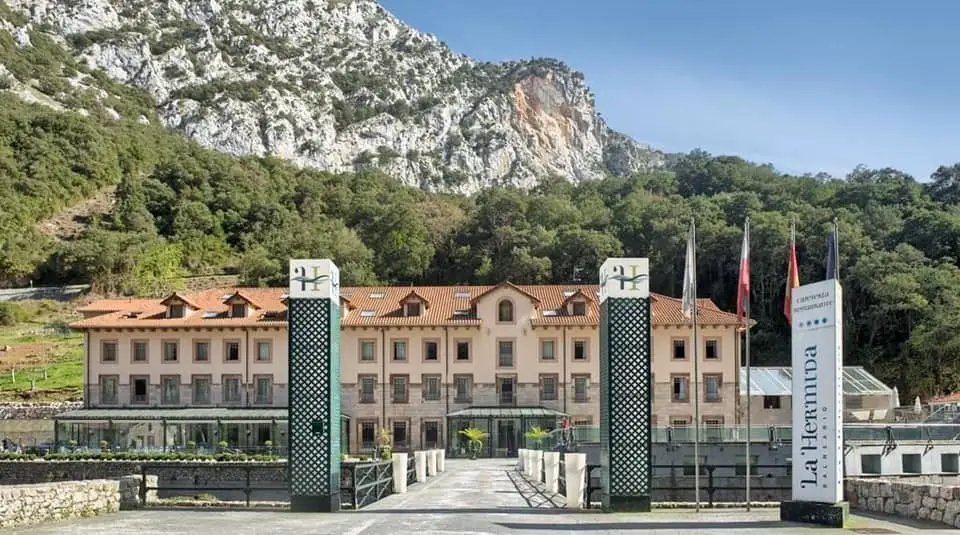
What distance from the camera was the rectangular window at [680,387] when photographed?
2110 inches

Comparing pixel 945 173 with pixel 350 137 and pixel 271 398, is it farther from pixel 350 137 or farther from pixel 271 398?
pixel 350 137

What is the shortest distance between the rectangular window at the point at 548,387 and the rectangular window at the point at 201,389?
653 inches

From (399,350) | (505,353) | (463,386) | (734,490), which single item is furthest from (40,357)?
(734,490)

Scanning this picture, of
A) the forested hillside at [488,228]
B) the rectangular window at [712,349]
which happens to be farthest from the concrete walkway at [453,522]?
the forested hillside at [488,228]

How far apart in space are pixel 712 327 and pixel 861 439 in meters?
19.8

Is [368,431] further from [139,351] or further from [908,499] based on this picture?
[908,499]

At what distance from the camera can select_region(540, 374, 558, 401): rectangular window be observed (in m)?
54.1

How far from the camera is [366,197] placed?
117312mm

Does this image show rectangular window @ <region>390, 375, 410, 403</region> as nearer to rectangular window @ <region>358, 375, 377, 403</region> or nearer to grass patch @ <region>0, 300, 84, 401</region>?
rectangular window @ <region>358, 375, 377, 403</region>

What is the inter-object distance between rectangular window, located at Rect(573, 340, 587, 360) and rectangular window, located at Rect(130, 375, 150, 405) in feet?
69.5

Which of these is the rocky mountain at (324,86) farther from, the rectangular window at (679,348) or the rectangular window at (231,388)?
the rectangular window at (679,348)

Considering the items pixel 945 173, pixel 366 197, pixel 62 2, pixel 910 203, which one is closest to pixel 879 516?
pixel 910 203

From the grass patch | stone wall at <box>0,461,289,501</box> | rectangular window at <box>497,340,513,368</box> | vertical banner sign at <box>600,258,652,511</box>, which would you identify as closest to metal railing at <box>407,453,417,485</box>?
stone wall at <box>0,461,289,501</box>

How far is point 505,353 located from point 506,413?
385 cm
